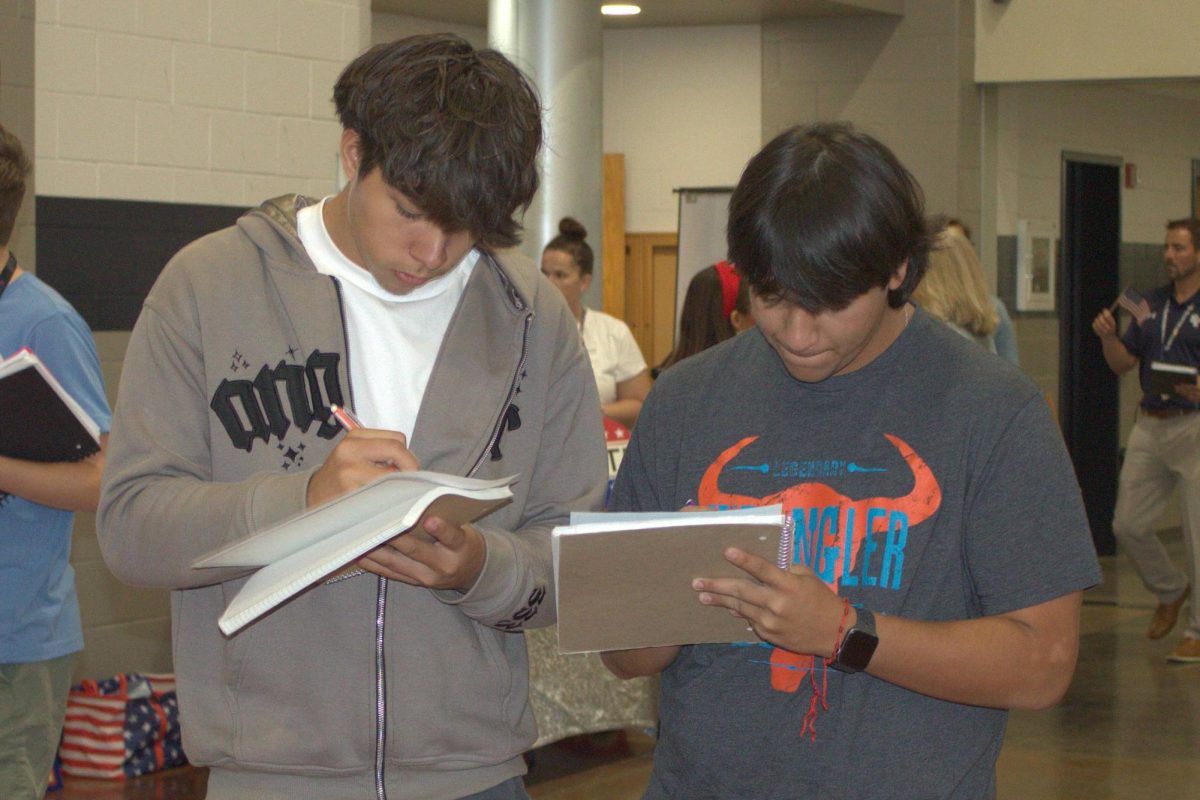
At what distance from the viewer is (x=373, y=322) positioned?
1742mm

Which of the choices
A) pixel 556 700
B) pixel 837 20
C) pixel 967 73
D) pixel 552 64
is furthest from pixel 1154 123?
pixel 556 700

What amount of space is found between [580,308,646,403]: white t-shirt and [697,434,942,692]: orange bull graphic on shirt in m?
4.09

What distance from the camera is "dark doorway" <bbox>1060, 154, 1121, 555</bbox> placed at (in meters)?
9.61

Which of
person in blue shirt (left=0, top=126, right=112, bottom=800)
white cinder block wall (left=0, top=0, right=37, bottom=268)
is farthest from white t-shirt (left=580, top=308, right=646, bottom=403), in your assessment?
person in blue shirt (left=0, top=126, right=112, bottom=800)

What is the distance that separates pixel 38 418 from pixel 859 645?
1469 mm

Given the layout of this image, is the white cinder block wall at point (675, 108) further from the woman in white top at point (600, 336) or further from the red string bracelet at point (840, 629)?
the red string bracelet at point (840, 629)

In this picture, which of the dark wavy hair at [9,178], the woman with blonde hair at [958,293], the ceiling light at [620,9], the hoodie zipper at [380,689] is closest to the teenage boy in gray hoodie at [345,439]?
the hoodie zipper at [380,689]

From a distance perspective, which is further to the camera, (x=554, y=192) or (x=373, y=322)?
(x=554, y=192)

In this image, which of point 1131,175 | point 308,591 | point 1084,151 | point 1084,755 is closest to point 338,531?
point 308,591

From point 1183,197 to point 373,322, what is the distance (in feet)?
29.4

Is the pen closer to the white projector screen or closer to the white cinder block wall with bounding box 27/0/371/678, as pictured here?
the white cinder block wall with bounding box 27/0/371/678

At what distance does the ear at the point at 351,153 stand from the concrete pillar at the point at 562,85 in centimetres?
485

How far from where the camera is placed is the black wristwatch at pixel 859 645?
5.20 feet

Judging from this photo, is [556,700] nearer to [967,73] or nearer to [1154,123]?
[967,73]
